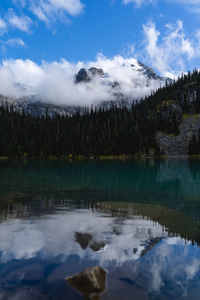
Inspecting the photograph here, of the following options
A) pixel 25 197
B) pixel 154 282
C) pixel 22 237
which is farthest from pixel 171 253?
pixel 25 197

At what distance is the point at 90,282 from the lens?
9977mm

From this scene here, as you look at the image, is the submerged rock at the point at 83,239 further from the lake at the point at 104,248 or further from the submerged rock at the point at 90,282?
the submerged rock at the point at 90,282

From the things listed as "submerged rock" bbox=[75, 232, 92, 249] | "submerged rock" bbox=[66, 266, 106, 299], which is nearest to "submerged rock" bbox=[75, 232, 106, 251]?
"submerged rock" bbox=[75, 232, 92, 249]

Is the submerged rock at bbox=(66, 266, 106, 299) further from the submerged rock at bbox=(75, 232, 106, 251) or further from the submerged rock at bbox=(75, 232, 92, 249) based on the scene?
the submerged rock at bbox=(75, 232, 92, 249)

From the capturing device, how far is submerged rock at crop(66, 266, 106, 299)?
966 centimetres

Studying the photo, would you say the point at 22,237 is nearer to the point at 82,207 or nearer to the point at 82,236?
the point at 82,236

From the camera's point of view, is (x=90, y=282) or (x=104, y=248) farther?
(x=104, y=248)

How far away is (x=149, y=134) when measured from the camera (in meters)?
199

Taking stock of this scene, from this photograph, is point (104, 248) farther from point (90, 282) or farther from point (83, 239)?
point (90, 282)

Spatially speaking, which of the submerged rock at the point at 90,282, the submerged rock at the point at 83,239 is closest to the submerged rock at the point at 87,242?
the submerged rock at the point at 83,239

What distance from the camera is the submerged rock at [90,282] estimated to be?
9.66 metres

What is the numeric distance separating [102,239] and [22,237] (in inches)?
209

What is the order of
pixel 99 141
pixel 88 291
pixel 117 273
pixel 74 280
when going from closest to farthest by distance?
1. pixel 88 291
2. pixel 74 280
3. pixel 117 273
4. pixel 99 141

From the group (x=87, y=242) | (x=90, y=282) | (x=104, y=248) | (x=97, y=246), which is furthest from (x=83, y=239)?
(x=90, y=282)
